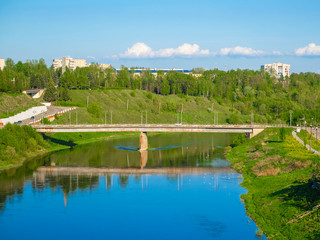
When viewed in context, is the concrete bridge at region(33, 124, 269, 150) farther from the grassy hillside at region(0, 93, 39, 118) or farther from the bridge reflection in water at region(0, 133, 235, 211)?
the grassy hillside at region(0, 93, 39, 118)

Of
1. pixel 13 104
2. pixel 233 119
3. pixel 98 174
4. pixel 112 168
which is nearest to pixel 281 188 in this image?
pixel 98 174

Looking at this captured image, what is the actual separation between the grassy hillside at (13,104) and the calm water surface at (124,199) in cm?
3568

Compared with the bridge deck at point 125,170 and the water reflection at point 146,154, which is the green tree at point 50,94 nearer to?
the water reflection at point 146,154

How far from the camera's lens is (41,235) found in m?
49.3

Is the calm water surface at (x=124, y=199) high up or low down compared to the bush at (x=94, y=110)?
down

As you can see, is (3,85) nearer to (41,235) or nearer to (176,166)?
(176,166)

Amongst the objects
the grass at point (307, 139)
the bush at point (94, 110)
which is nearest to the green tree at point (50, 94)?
the bush at point (94, 110)

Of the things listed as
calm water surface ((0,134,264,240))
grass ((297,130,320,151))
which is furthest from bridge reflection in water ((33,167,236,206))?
grass ((297,130,320,151))

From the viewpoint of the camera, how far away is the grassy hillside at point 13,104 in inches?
5069

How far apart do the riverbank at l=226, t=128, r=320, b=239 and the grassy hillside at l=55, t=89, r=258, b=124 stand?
207 feet

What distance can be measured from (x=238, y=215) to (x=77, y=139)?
243ft

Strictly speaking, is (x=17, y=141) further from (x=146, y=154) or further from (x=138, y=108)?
(x=138, y=108)

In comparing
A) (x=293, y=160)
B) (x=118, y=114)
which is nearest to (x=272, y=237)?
(x=293, y=160)

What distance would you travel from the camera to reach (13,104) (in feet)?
452
